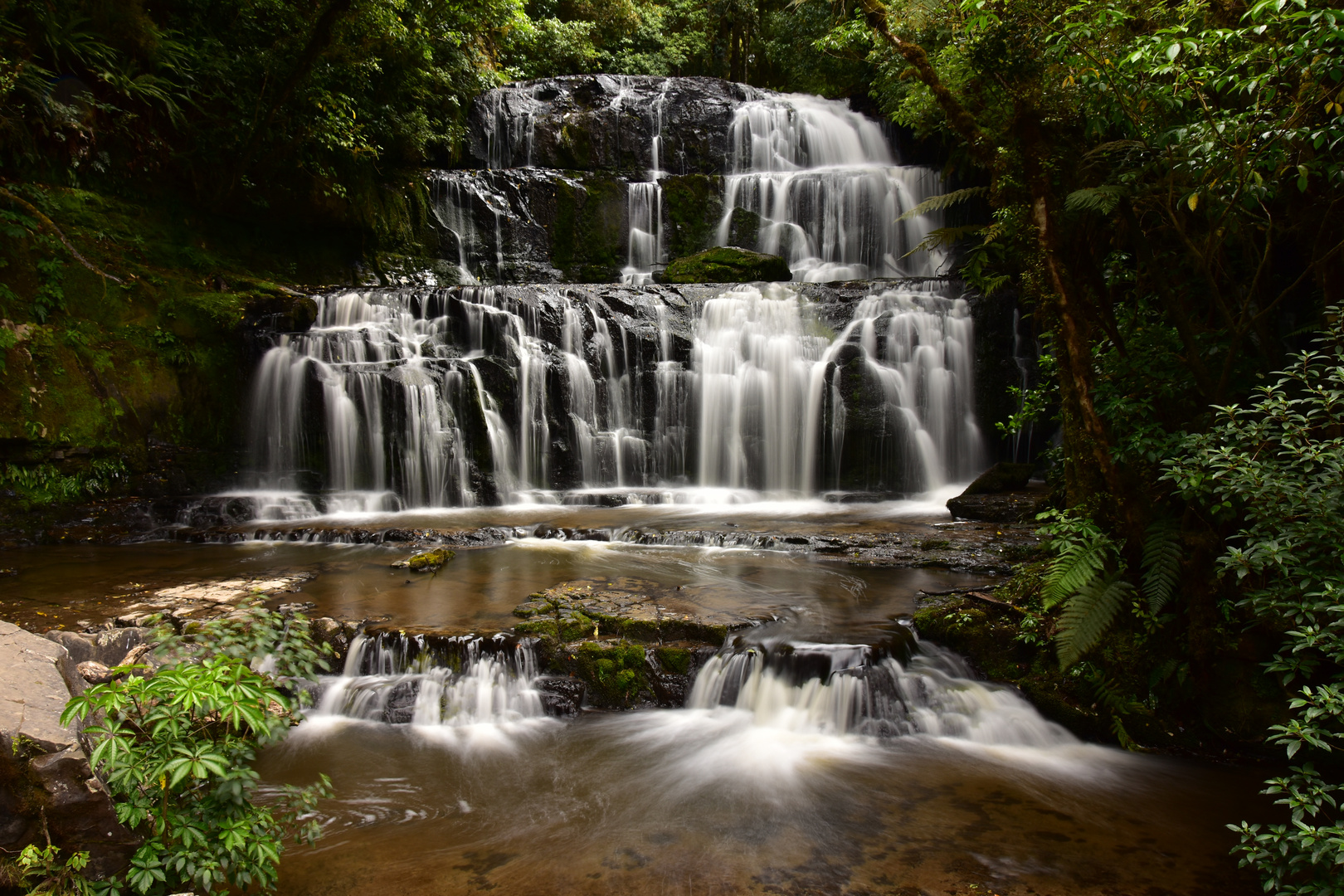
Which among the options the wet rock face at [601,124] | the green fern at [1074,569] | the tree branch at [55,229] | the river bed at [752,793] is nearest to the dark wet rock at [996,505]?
the river bed at [752,793]

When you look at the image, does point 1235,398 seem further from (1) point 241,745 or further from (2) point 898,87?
(2) point 898,87

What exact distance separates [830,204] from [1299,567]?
51.4 feet

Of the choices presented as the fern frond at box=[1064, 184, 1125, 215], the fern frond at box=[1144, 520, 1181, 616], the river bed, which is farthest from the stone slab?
the fern frond at box=[1064, 184, 1125, 215]

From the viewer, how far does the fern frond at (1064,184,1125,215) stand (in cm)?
461

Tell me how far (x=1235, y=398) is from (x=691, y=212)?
14.9 m

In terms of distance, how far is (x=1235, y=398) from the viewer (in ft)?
15.8

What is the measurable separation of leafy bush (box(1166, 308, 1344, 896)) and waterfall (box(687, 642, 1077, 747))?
4.50 feet

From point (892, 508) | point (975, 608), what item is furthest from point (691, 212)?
point (975, 608)

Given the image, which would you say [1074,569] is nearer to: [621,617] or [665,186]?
[621,617]

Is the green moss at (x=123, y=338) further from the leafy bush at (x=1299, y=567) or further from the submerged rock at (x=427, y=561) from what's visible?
the leafy bush at (x=1299, y=567)

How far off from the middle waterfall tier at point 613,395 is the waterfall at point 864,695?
620 cm

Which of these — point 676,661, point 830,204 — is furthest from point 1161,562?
point 830,204

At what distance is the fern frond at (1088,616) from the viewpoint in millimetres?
4520

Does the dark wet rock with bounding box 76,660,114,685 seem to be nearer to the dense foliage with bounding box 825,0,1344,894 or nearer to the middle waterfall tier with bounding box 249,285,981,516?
the dense foliage with bounding box 825,0,1344,894
